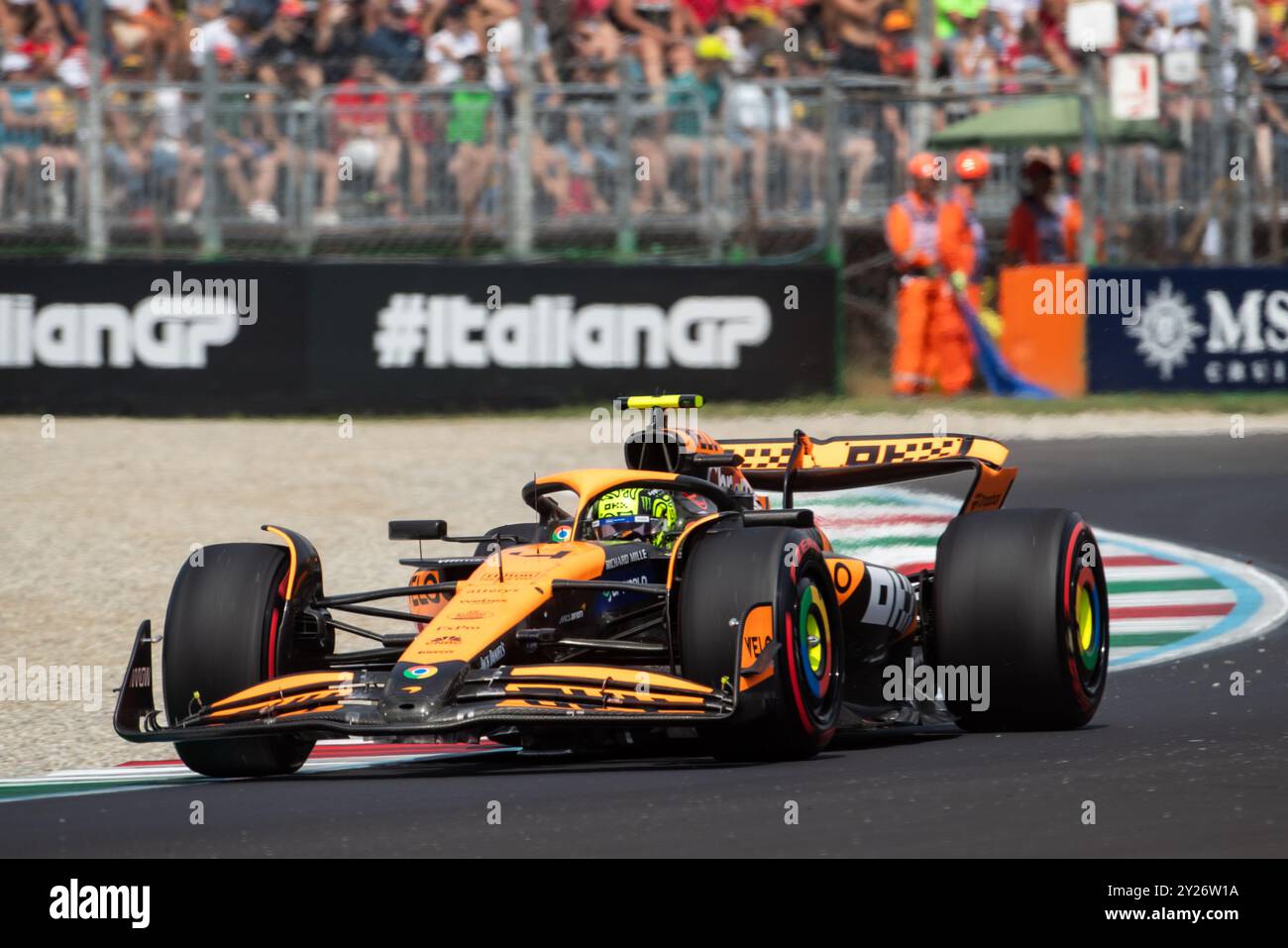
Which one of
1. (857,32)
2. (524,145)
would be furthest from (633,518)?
(857,32)

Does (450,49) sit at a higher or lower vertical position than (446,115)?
higher

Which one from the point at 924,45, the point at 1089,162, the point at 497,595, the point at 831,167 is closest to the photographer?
the point at 497,595

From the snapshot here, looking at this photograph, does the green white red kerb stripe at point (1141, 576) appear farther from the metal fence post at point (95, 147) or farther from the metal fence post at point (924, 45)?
the metal fence post at point (95, 147)

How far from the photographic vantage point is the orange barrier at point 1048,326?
18.2m

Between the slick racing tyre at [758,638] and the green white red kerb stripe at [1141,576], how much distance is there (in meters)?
3.09

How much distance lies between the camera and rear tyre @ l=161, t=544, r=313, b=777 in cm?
752

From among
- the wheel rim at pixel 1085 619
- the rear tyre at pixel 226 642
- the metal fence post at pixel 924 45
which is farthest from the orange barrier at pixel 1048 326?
the rear tyre at pixel 226 642

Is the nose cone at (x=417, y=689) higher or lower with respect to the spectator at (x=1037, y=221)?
lower

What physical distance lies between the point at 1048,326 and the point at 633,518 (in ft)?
35.4

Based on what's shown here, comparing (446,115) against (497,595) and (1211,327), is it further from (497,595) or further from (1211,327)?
(497,595)

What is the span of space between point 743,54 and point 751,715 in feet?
41.2

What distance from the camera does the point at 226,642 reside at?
296 inches

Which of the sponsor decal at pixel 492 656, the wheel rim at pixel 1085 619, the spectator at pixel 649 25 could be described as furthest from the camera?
the spectator at pixel 649 25
